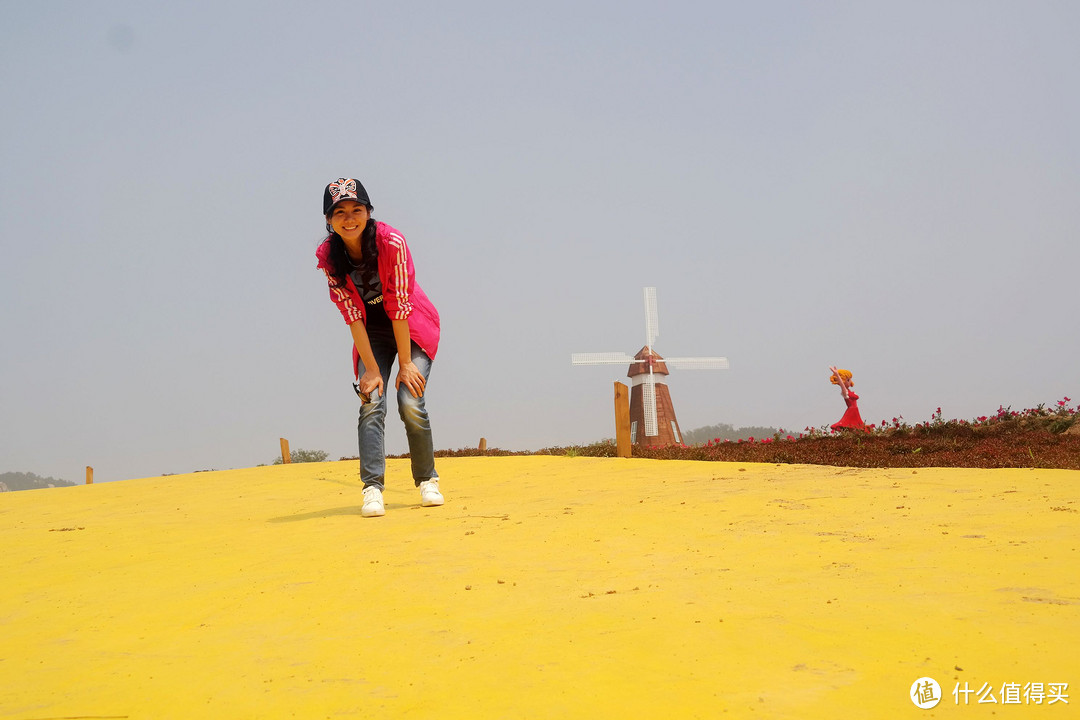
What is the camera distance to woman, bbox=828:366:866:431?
15.4m

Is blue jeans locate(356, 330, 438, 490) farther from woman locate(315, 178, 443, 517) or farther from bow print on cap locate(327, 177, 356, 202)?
bow print on cap locate(327, 177, 356, 202)

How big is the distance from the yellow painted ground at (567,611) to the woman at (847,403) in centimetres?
991

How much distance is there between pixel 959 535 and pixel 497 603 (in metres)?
2.60

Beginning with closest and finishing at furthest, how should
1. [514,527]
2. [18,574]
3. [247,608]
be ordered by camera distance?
1. [247,608]
2. [18,574]
3. [514,527]

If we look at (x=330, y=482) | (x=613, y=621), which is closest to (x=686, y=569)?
(x=613, y=621)

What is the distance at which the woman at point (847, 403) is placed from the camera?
50.5ft

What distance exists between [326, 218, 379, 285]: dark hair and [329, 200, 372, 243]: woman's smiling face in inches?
3.1

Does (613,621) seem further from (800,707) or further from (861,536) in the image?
(861,536)

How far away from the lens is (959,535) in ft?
13.3

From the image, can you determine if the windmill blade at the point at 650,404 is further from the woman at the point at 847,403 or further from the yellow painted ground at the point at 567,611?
the yellow painted ground at the point at 567,611

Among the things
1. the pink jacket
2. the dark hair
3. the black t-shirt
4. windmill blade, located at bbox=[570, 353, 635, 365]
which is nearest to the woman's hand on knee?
the pink jacket
